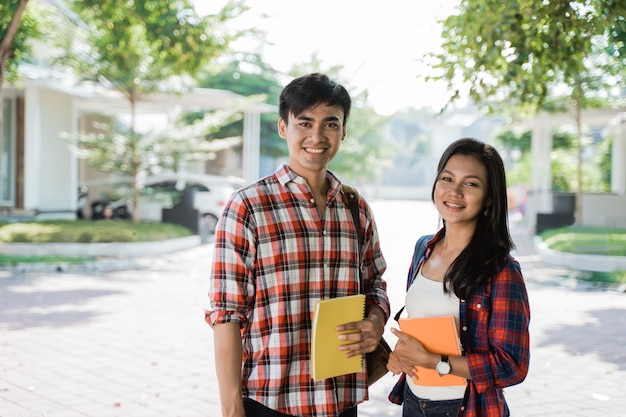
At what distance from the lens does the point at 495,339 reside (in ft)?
7.12

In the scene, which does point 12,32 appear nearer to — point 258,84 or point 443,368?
point 443,368

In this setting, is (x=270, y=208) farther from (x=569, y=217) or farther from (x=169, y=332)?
(x=569, y=217)

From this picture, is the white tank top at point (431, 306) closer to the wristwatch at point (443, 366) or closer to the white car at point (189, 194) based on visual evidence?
the wristwatch at point (443, 366)

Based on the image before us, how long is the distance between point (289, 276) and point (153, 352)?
4.59m

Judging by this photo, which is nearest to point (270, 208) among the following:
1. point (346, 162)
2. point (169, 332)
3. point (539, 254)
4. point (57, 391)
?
point (57, 391)

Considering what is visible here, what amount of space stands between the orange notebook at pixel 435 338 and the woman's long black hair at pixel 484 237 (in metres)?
0.12

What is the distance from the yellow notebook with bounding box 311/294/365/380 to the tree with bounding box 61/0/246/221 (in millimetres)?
10758

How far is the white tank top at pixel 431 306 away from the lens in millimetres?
2287

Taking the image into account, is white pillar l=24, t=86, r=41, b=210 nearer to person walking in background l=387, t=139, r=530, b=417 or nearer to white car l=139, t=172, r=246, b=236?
white car l=139, t=172, r=246, b=236

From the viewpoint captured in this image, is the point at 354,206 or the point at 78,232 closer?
the point at 354,206

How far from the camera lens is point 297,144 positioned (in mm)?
2371

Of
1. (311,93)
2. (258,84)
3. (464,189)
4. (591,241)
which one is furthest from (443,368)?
(258,84)

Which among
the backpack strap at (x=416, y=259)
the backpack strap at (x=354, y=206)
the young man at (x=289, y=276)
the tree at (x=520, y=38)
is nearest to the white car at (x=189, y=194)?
the tree at (x=520, y=38)

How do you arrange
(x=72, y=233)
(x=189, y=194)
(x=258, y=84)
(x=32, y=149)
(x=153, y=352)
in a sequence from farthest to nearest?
(x=258, y=84)
(x=189, y=194)
(x=32, y=149)
(x=72, y=233)
(x=153, y=352)
